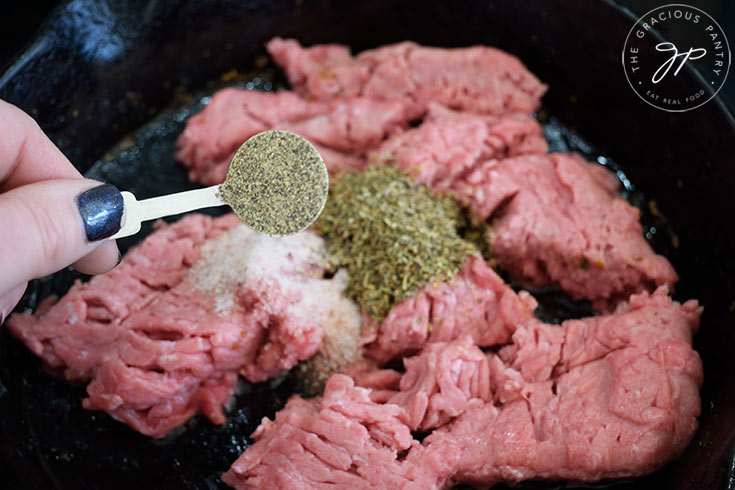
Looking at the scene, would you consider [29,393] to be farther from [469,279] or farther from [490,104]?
[490,104]

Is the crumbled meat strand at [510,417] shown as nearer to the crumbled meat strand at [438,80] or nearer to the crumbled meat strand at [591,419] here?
the crumbled meat strand at [591,419]

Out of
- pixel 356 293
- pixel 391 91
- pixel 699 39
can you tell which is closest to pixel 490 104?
pixel 391 91

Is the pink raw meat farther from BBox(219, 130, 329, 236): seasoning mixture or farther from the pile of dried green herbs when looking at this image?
BBox(219, 130, 329, 236): seasoning mixture

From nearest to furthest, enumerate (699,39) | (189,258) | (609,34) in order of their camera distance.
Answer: (189,258) < (609,34) < (699,39)

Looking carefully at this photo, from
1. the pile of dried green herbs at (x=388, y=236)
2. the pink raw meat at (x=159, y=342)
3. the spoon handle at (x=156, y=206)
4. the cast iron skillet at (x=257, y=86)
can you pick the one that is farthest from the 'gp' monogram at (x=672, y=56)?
the spoon handle at (x=156, y=206)

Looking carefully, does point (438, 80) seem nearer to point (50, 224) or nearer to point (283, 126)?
point (283, 126)

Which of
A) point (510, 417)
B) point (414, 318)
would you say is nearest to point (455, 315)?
point (414, 318)
